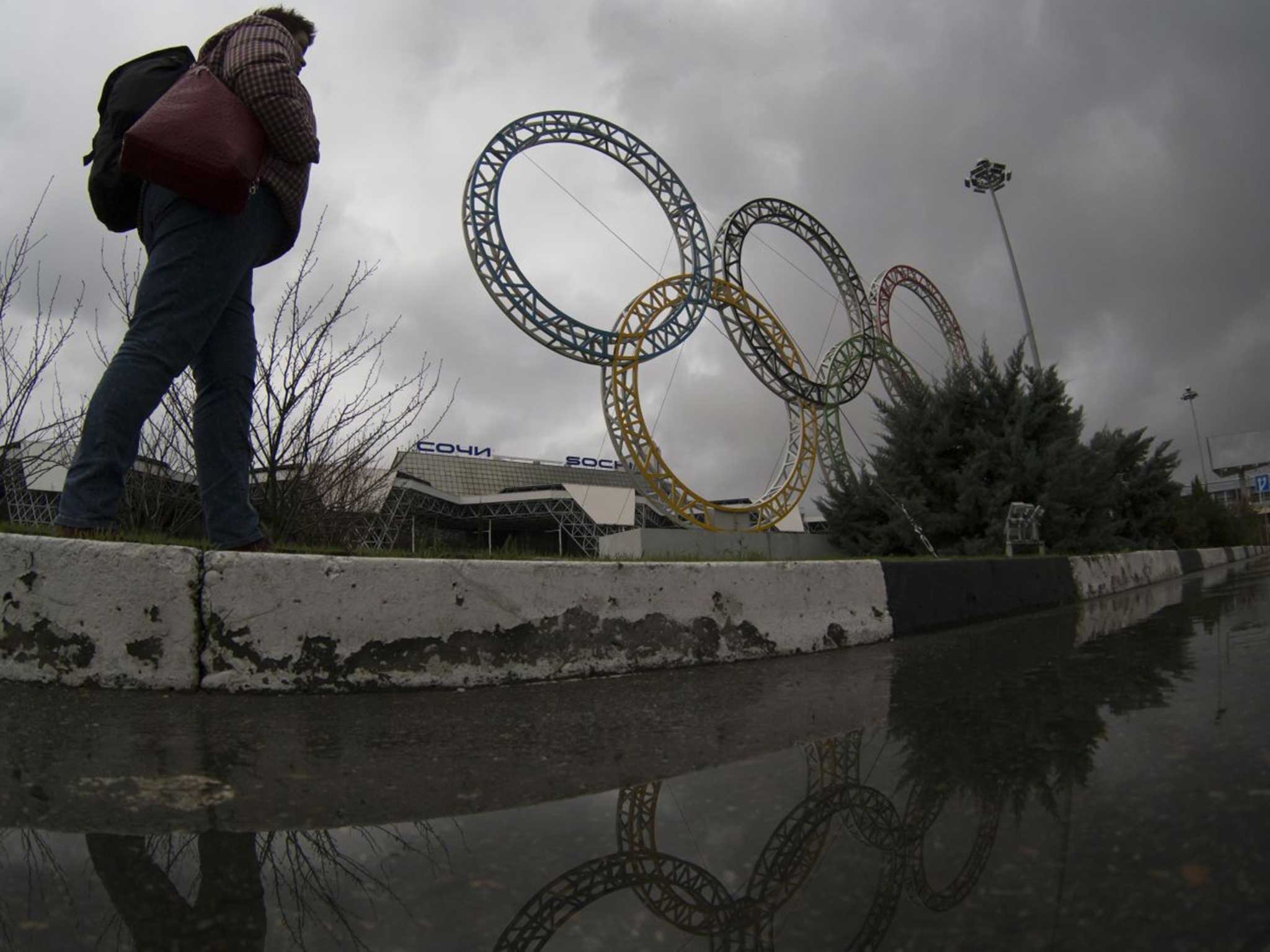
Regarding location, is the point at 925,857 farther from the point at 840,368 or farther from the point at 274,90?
the point at 840,368

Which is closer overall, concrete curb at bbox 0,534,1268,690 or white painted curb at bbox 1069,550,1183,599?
concrete curb at bbox 0,534,1268,690

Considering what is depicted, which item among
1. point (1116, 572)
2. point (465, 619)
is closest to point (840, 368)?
point (1116, 572)

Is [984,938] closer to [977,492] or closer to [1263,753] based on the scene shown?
[1263,753]

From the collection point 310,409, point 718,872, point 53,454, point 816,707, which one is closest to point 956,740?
point 816,707

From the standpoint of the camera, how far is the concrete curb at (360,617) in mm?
2424

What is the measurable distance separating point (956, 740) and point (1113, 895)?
0.98 meters

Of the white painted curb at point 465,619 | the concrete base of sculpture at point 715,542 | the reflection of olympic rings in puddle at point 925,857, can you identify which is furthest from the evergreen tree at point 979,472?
the reflection of olympic rings in puddle at point 925,857

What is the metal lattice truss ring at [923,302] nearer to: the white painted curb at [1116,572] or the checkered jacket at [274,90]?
the white painted curb at [1116,572]

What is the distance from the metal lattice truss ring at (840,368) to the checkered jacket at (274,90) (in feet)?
61.1

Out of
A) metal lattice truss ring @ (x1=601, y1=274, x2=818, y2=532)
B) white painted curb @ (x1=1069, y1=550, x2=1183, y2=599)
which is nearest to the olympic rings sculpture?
metal lattice truss ring @ (x1=601, y1=274, x2=818, y2=532)

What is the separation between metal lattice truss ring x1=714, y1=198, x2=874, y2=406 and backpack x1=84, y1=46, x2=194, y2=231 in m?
16.1

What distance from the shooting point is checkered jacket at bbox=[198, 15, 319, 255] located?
2691 millimetres

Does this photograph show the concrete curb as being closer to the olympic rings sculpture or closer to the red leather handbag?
the red leather handbag

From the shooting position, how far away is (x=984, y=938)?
3.40 feet
